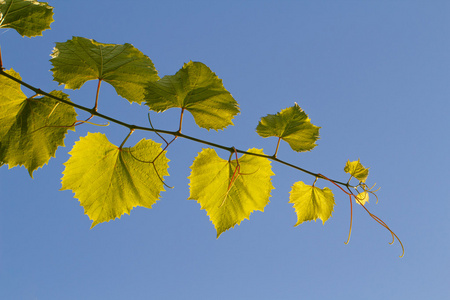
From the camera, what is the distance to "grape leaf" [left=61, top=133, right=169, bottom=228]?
1166mm

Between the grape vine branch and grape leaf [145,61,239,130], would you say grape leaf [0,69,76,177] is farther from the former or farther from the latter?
grape leaf [145,61,239,130]

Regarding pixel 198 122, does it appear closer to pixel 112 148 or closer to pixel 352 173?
pixel 112 148

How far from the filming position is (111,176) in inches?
47.9

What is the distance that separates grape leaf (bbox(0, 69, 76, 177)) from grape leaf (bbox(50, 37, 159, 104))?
96mm

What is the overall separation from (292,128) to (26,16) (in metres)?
0.89

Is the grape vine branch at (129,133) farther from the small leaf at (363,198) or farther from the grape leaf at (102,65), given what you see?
the small leaf at (363,198)

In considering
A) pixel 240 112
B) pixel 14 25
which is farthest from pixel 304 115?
pixel 14 25

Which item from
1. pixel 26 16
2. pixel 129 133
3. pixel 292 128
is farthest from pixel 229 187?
pixel 26 16

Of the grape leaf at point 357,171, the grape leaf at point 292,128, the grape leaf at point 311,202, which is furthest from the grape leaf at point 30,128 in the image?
the grape leaf at point 357,171

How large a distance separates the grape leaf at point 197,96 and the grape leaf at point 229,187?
144 mm

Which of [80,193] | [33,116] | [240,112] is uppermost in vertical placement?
[240,112]

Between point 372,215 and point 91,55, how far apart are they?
1184mm

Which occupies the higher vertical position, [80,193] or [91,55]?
[91,55]

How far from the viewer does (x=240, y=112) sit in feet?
3.74
